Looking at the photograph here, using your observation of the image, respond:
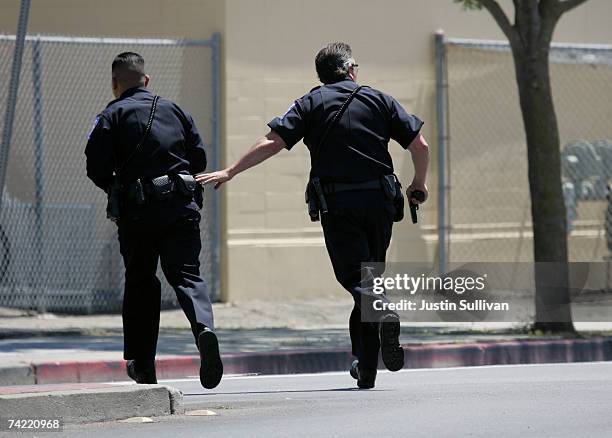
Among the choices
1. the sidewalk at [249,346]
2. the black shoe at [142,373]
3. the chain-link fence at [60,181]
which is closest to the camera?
the black shoe at [142,373]

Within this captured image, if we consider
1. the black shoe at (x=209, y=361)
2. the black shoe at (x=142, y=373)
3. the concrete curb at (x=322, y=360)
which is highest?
the black shoe at (x=209, y=361)

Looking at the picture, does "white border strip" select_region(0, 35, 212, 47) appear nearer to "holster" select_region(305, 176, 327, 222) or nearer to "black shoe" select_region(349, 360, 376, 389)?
"holster" select_region(305, 176, 327, 222)

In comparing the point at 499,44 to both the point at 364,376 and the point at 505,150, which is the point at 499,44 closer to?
the point at 505,150

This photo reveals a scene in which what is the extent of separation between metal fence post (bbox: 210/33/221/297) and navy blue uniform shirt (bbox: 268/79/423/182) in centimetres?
653

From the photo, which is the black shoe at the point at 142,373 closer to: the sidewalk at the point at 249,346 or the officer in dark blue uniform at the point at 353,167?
the officer in dark blue uniform at the point at 353,167

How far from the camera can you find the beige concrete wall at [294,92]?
1478 centimetres

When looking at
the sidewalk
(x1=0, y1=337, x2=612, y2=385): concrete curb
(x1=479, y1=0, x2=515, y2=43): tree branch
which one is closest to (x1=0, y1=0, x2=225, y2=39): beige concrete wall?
the sidewalk

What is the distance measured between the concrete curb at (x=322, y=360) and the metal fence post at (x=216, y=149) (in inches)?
156

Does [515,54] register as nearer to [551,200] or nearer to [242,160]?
[551,200]

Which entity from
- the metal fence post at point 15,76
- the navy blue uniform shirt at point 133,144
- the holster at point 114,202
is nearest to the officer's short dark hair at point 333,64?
the navy blue uniform shirt at point 133,144

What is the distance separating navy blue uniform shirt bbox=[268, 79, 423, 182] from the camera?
8.09 meters

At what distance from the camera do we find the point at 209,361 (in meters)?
7.58

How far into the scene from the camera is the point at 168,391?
7395 millimetres

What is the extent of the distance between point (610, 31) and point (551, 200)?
5057 mm
